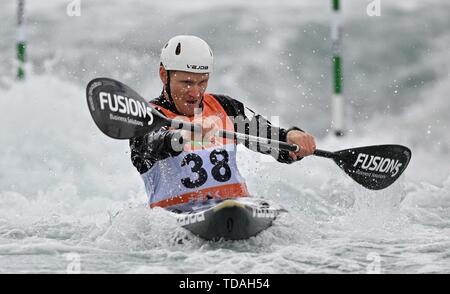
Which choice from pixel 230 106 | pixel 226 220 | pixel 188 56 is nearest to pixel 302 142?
pixel 230 106

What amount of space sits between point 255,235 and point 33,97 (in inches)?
197

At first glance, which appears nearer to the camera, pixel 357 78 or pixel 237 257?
pixel 237 257

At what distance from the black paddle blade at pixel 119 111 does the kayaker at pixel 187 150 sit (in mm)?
93

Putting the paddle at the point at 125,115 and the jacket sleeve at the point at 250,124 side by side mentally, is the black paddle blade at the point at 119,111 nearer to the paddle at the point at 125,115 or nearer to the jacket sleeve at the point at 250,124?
the paddle at the point at 125,115

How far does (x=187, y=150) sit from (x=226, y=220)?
0.69 meters

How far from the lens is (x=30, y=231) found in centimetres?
520

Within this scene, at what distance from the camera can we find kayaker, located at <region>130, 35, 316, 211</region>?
15.5 ft

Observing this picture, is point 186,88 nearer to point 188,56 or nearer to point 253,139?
point 188,56

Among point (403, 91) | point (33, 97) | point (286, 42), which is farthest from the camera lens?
point (286, 42)

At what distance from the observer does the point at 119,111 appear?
4.45m

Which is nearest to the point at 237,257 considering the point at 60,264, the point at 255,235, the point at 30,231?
the point at 255,235

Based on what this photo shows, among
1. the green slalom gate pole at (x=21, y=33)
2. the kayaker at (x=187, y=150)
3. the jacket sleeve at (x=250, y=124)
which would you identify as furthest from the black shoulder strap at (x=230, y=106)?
the green slalom gate pole at (x=21, y=33)

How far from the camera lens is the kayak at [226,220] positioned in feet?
13.7

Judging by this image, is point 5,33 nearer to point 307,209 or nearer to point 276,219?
point 307,209
